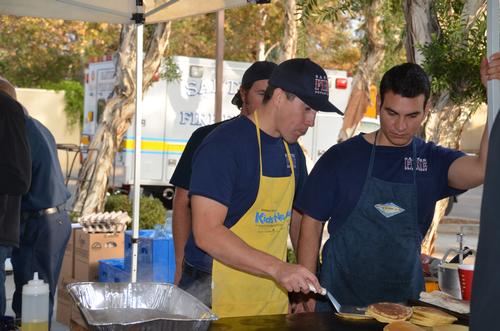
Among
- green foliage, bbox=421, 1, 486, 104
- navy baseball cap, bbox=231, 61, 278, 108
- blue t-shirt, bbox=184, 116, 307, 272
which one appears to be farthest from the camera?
green foliage, bbox=421, 1, 486, 104

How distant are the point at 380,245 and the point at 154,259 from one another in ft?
10.2

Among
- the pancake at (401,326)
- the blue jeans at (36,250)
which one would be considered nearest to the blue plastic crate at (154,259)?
the blue jeans at (36,250)

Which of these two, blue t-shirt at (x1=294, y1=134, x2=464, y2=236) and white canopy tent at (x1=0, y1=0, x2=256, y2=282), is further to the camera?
white canopy tent at (x1=0, y1=0, x2=256, y2=282)

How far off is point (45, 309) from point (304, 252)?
119cm

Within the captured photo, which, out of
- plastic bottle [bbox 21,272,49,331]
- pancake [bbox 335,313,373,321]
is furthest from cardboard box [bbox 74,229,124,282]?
pancake [bbox 335,313,373,321]

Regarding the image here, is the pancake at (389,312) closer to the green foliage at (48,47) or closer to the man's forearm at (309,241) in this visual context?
the man's forearm at (309,241)

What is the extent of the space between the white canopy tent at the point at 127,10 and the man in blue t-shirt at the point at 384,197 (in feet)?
7.32

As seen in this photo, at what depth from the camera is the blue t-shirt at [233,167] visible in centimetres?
282

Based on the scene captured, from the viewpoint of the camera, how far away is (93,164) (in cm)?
1013

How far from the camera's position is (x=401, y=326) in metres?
2.62

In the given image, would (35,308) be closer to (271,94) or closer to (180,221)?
(271,94)

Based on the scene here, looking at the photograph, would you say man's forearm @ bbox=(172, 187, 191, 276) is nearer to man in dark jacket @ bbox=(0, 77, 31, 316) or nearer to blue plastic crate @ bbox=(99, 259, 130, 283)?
man in dark jacket @ bbox=(0, 77, 31, 316)

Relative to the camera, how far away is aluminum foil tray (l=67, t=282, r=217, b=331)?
8.13ft

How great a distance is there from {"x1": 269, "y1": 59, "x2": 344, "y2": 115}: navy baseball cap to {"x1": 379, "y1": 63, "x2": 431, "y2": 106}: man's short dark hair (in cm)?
43
